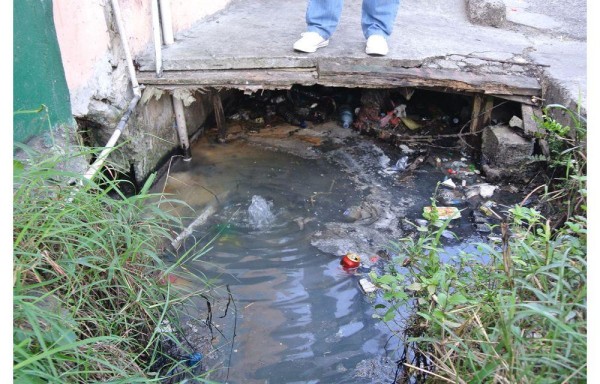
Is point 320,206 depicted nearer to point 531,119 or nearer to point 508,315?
point 531,119

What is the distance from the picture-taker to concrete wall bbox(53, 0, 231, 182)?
3295mm

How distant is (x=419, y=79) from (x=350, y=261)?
5.30 feet

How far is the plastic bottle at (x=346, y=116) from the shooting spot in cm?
521

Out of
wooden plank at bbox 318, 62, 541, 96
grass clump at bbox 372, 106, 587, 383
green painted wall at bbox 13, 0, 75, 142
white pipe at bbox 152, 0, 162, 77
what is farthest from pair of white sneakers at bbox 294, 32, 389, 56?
grass clump at bbox 372, 106, 587, 383

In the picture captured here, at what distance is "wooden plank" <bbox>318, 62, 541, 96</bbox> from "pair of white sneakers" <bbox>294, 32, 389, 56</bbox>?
12cm

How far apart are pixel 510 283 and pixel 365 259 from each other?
147 centimetres

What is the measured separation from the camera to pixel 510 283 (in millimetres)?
2111

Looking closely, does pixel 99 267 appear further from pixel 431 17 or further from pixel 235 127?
pixel 431 17

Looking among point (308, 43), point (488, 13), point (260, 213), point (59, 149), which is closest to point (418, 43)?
point (308, 43)

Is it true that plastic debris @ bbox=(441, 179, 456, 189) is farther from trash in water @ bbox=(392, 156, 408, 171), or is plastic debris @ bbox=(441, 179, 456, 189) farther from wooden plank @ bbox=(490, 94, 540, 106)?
wooden plank @ bbox=(490, 94, 540, 106)

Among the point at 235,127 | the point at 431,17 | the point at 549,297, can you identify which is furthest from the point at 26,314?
the point at 431,17

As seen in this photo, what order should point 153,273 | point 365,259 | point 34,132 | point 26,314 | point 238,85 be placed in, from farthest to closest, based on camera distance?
point 238,85 < point 365,259 < point 34,132 < point 153,273 < point 26,314

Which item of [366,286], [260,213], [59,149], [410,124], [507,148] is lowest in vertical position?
[366,286]

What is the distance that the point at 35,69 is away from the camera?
296 centimetres
